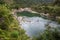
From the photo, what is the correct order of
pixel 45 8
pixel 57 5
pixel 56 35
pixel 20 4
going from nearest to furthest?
pixel 56 35, pixel 57 5, pixel 45 8, pixel 20 4

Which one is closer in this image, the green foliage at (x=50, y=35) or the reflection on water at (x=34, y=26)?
the green foliage at (x=50, y=35)

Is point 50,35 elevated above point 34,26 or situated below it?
above

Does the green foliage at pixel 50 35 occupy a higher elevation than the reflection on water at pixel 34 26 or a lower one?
higher

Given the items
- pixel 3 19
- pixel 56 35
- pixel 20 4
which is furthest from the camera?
pixel 20 4

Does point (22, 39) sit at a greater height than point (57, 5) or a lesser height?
greater

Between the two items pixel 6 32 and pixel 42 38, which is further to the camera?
pixel 42 38

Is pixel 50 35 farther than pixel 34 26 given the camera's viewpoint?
No

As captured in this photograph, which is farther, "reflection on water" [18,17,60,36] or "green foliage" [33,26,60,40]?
"reflection on water" [18,17,60,36]

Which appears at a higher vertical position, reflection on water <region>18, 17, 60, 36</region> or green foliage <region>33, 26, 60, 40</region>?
green foliage <region>33, 26, 60, 40</region>

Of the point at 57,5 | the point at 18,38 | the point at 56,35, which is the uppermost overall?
the point at 18,38

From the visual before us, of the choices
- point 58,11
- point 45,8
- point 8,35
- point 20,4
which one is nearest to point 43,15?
point 45,8

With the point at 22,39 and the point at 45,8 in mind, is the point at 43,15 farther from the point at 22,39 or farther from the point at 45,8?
the point at 22,39
